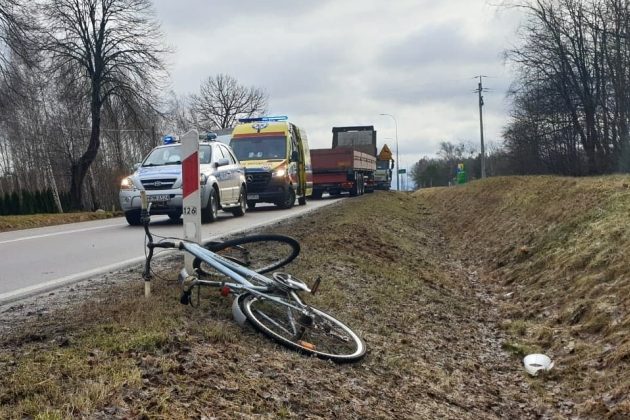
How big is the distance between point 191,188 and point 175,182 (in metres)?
7.01

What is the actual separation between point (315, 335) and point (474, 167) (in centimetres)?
8900

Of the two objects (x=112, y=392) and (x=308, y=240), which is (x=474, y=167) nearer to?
(x=308, y=240)

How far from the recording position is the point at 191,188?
5.42m

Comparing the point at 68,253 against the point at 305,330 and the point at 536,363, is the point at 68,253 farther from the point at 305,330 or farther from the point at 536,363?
the point at 536,363

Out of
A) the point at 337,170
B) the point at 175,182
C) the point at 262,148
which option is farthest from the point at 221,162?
the point at 337,170

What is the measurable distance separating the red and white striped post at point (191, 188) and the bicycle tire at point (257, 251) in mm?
177

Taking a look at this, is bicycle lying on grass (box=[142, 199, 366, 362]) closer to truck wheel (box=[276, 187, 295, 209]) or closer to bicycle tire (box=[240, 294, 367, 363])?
bicycle tire (box=[240, 294, 367, 363])

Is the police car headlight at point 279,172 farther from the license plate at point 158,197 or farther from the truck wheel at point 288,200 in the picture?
the license plate at point 158,197

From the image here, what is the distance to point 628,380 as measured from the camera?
4.66 meters

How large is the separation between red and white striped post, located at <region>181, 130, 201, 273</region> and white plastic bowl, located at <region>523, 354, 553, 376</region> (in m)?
3.47

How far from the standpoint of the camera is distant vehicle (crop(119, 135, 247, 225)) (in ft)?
39.9

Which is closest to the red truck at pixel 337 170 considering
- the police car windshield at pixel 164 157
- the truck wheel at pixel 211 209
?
the truck wheel at pixel 211 209

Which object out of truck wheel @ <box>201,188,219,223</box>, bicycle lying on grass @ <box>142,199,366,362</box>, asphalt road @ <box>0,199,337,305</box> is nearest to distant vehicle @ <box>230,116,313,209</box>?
truck wheel @ <box>201,188,219,223</box>

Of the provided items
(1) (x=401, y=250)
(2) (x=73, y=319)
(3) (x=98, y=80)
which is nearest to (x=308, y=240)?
(1) (x=401, y=250)
